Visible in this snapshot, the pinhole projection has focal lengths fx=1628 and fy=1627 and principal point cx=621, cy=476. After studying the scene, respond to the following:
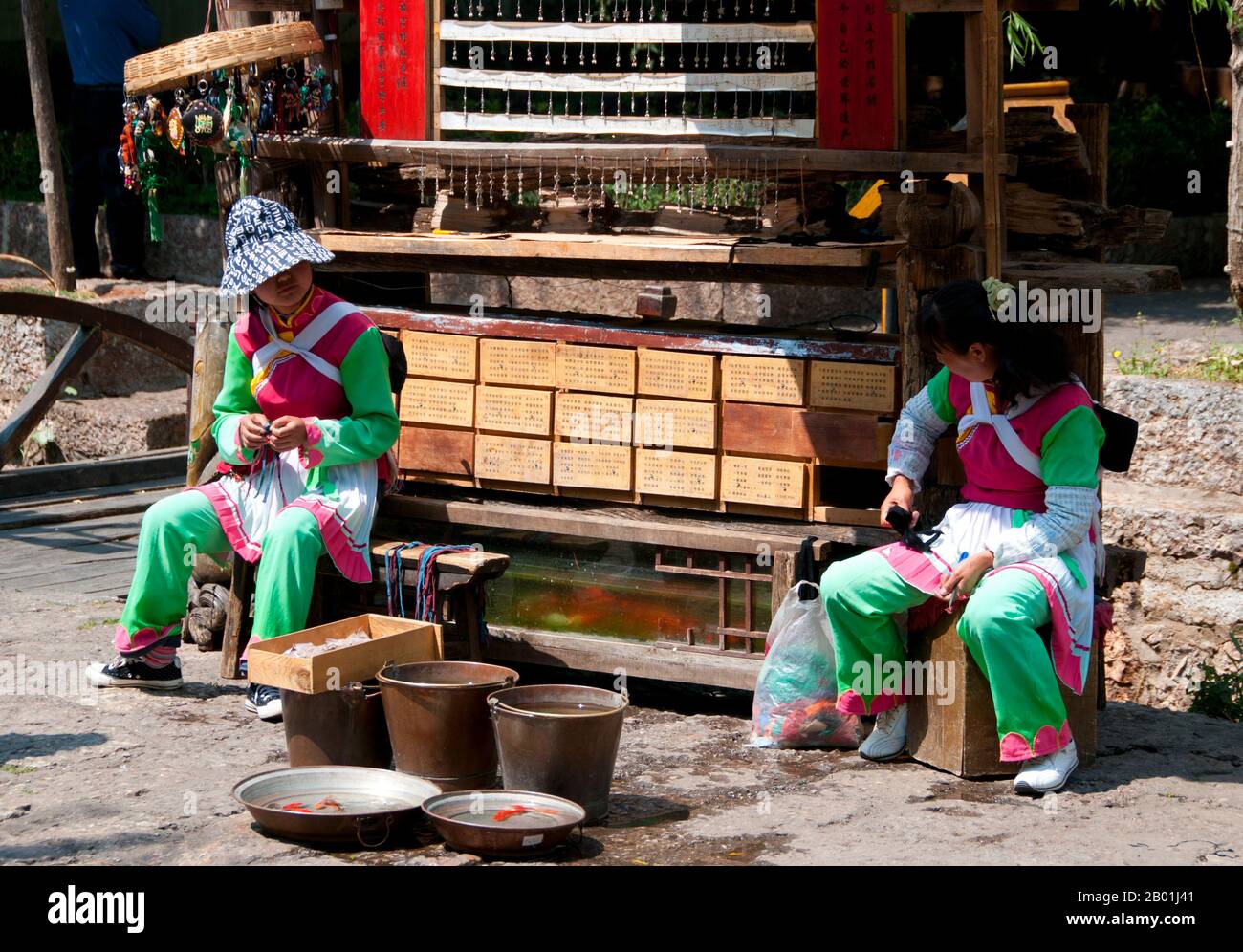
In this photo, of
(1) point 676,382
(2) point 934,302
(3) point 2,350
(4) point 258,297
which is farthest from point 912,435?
(3) point 2,350

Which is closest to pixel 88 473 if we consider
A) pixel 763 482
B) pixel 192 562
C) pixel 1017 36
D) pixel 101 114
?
pixel 101 114

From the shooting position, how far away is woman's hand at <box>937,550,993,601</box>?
496 centimetres

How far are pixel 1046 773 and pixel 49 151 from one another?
8.98m

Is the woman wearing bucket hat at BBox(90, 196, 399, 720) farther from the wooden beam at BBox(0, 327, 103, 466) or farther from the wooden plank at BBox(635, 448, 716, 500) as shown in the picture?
the wooden beam at BBox(0, 327, 103, 466)

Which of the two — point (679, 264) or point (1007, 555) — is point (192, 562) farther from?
point (1007, 555)

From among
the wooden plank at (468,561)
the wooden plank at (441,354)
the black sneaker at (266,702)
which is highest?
the wooden plank at (441,354)

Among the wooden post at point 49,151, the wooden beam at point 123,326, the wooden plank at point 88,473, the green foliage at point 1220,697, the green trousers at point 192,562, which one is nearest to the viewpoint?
the green trousers at point 192,562

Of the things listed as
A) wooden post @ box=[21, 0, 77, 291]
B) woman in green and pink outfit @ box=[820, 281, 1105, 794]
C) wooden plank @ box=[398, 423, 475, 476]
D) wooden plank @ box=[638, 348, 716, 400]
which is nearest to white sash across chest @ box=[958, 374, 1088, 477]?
woman in green and pink outfit @ box=[820, 281, 1105, 794]

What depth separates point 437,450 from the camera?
6473 mm

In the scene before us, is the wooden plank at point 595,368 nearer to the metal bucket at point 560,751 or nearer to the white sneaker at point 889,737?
the white sneaker at point 889,737

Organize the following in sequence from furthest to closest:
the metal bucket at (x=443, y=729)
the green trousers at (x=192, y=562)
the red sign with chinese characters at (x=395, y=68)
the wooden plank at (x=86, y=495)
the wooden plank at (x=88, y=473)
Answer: the wooden plank at (x=88, y=473), the wooden plank at (x=86, y=495), the red sign with chinese characters at (x=395, y=68), the green trousers at (x=192, y=562), the metal bucket at (x=443, y=729)

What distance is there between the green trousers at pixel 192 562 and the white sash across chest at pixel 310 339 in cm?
53

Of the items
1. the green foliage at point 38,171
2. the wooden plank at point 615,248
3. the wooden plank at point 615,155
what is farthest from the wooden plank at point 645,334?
the green foliage at point 38,171

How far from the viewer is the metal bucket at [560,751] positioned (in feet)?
15.0
